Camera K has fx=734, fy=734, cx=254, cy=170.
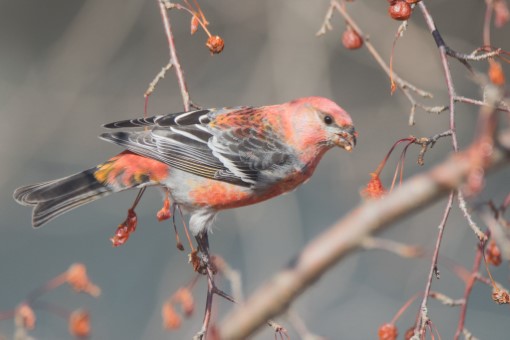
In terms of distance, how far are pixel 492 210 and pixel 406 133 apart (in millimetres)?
6900

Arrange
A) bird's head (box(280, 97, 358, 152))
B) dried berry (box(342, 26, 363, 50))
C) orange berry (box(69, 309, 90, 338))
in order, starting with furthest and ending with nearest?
bird's head (box(280, 97, 358, 152)) < dried berry (box(342, 26, 363, 50)) < orange berry (box(69, 309, 90, 338))

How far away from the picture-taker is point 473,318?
830 centimetres

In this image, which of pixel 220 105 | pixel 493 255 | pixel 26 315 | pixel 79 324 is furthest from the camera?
pixel 220 105

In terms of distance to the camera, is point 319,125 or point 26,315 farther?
point 319,125

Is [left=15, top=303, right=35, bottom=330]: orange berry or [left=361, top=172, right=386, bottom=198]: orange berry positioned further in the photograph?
[left=361, top=172, right=386, bottom=198]: orange berry

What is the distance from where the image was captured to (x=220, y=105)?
8.96 m

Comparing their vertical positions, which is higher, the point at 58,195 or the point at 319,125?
the point at 58,195

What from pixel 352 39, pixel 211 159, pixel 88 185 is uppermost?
pixel 352 39

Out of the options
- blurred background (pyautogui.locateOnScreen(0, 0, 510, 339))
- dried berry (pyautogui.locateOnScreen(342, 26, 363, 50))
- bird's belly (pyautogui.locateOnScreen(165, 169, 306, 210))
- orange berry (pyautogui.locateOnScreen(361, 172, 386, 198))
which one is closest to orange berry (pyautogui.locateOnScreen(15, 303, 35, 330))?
orange berry (pyautogui.locateOnScreen(361, 172, 386, 198))

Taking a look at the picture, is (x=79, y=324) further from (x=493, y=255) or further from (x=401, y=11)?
(x=401, y=11)

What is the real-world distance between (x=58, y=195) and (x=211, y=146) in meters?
0.82

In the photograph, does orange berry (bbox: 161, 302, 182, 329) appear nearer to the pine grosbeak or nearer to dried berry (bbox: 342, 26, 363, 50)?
the pine grosbeak

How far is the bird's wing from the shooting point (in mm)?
3666

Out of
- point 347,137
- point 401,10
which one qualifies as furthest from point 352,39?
point 401,10
